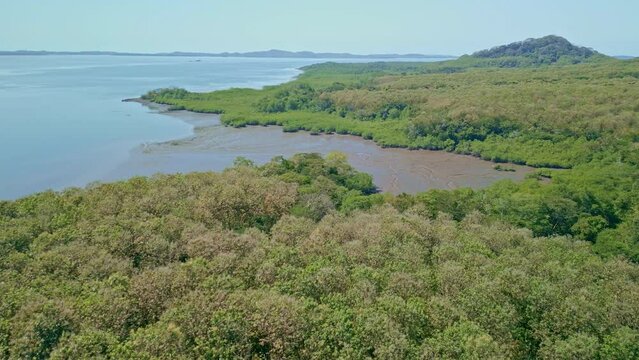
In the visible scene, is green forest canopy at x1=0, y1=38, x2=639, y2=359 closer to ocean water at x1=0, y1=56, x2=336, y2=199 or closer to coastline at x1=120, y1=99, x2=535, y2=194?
coastline at x1=120, y1=99, x2=535, y2=194

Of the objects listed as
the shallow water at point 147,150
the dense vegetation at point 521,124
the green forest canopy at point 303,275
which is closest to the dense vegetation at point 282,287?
the green forest canopy at point 303,275

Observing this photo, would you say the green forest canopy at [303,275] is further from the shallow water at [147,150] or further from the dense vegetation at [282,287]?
the shallow water at [147,150]

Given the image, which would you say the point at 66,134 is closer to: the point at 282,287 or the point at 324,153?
the point at 324,153

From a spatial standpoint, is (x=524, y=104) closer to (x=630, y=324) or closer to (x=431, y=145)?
(x=431, y=145)

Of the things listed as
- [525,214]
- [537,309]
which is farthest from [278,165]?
[537,309]

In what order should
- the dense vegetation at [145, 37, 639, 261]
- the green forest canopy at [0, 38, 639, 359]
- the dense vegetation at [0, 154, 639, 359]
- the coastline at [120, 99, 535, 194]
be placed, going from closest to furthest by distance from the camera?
1. the dense vegetation at [0, 154, 639, 359]
2. the green forest canopy at [0, 38, 639, 359]
3. the dense vegetation at [145, 37, 639, 261]
4. the coastline at [120, 99, 535, 194]

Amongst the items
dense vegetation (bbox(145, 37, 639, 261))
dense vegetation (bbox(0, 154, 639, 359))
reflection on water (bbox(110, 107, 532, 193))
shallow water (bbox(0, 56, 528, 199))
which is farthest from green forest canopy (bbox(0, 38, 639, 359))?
shallow water (bbox(0, 56, 528, 199))
